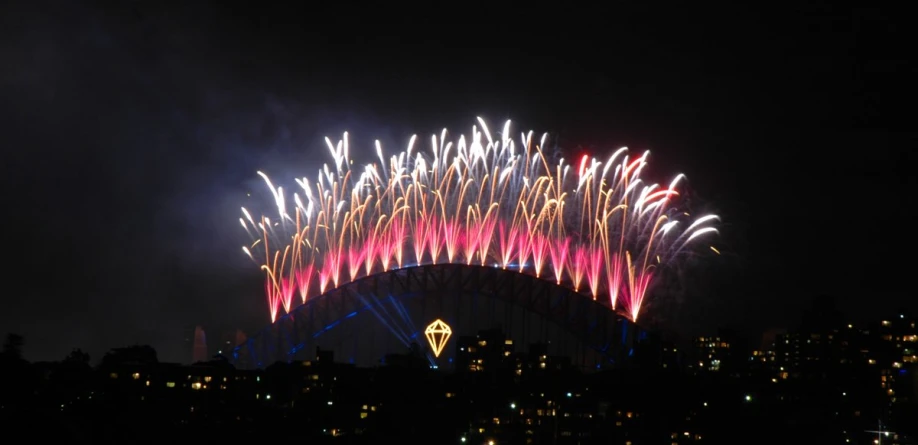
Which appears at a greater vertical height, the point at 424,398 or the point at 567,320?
the point at 567,320

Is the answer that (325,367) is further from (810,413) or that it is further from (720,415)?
(810,413)

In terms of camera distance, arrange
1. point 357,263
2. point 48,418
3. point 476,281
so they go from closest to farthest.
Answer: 1. point 48,418
2. point 357,263
3. point 476,281

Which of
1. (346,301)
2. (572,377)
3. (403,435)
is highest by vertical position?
(346,301)

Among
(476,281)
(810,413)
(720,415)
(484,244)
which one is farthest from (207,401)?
(810,413)

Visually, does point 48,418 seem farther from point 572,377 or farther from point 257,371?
point 572,377

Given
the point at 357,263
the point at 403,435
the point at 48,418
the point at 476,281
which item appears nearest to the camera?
the point at 48,418

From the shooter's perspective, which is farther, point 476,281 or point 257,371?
point 257,371

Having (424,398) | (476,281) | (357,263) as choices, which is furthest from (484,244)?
(424,398)
